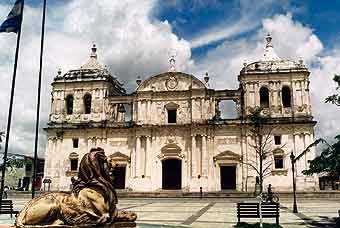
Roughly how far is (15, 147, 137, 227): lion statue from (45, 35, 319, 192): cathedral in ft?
95.5

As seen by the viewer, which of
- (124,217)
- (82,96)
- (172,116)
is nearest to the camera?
(124,217)

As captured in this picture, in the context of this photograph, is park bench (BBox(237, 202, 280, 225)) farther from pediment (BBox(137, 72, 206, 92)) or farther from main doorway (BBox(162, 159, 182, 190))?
pediment (BBox(137, 72, 206, 92))

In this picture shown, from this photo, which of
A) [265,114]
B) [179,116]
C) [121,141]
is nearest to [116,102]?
[121,141]

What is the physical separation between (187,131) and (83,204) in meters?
31.1

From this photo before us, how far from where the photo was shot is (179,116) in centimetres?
3856

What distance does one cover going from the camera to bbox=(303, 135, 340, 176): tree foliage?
1189 centimetres

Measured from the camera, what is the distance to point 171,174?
38062 mm

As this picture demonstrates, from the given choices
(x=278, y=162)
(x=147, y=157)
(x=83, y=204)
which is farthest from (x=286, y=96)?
(x=83, y=204)

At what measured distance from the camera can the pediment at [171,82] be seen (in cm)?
3869

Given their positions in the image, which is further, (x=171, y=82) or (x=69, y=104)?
(x=69, y=104)

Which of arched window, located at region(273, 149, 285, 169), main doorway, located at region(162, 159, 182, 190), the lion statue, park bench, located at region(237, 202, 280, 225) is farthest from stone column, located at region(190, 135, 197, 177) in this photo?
the lion statue

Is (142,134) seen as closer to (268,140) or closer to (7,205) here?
(268,140)

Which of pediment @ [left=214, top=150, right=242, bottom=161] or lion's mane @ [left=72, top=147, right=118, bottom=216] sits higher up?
pediment @ [left=214, top=150, right=242, bottom=161]

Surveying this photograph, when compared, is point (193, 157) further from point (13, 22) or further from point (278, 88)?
point (13, 22)
